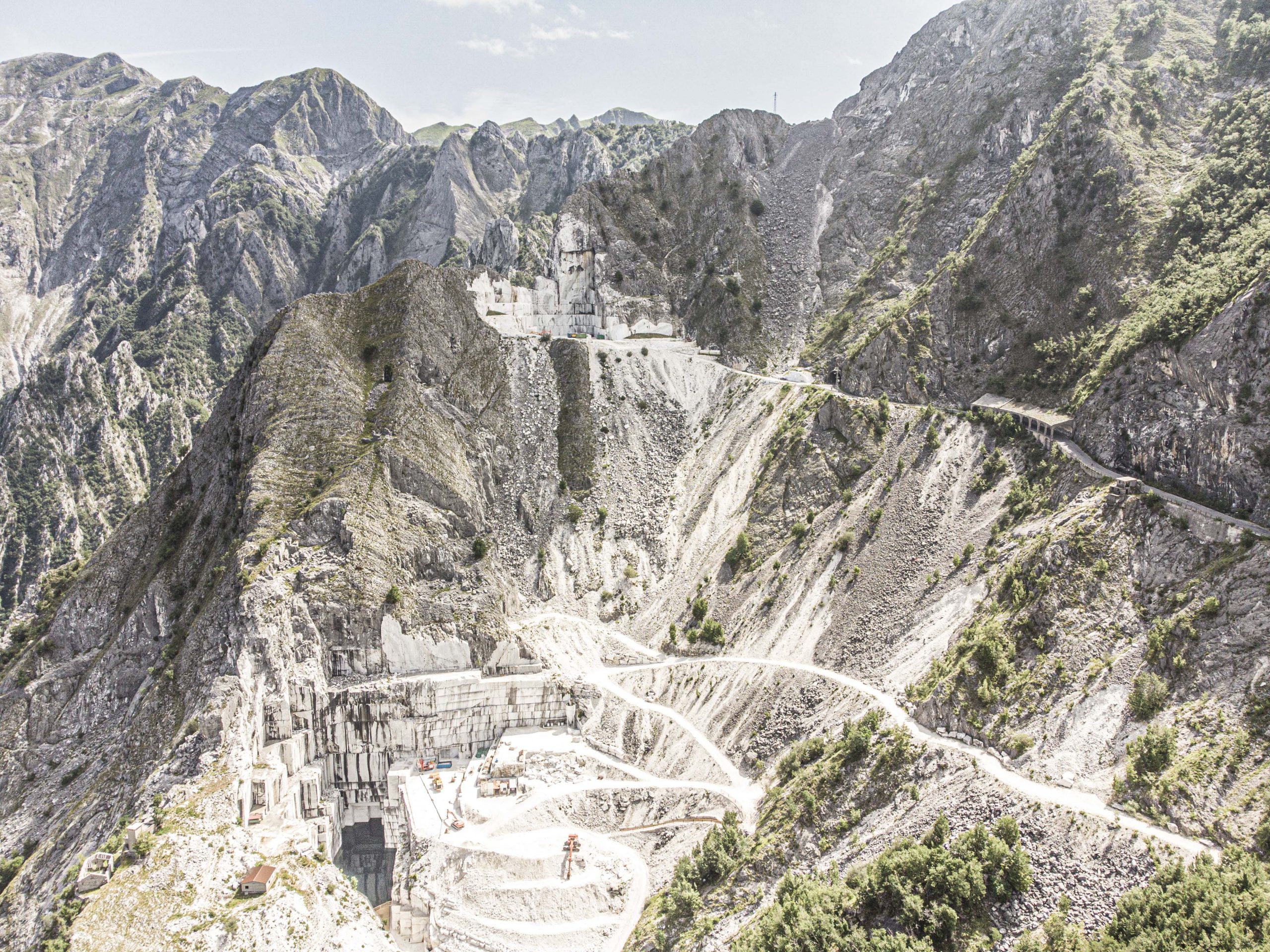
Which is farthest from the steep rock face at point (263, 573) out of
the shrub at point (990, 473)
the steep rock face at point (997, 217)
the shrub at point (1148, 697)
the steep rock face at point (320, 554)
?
the shrub at point (1148, 697)

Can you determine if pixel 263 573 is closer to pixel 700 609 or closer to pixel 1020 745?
pixel 700 609

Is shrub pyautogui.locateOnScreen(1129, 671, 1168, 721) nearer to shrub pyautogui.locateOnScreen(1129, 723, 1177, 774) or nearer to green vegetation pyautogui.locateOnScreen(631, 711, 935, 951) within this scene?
shrub pyautogui.locateOnScreen(1129, 723, 1177, 774)

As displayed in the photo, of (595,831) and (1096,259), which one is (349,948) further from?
(1096,259)

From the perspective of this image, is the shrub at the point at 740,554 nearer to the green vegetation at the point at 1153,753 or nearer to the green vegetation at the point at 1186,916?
the green vegetation at the point at 1153,753

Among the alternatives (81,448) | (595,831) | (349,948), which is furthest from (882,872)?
(81,448)

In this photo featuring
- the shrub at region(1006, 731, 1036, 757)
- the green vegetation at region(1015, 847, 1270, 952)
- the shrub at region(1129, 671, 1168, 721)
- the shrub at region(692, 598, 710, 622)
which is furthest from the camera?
the shrub at region(692, 598, 710, 622)

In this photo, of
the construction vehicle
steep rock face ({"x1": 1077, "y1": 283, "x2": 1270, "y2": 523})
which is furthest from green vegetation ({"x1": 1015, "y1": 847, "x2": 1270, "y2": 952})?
the construction vehicle

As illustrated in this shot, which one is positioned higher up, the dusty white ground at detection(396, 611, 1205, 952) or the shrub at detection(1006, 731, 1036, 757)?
the shrub at detection(1006, 731, 1036, 757)
